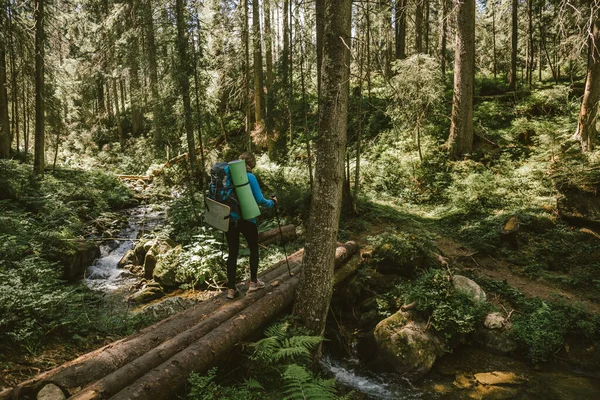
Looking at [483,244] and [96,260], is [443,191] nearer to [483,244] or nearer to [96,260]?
[483,244]

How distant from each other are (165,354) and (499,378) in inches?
198

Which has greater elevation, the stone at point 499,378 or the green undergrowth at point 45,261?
the green undergrowth at point 45,261

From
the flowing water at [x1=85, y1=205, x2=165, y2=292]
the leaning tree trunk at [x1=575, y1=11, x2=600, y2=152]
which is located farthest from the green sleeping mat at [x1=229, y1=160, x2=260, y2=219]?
the leaning tree trunk at [x1=575, y1=11, x2=600, y2=152]

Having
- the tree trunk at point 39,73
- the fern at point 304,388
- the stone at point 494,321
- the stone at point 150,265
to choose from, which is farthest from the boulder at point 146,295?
the tree trunk at point 39,73

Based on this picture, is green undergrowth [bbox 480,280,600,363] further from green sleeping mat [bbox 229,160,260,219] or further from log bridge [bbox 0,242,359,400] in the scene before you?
green sleeping mat [bbox 229,160,260,219]

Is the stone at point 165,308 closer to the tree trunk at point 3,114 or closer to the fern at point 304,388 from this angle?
the fern at point 304,388

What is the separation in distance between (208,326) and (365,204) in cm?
805

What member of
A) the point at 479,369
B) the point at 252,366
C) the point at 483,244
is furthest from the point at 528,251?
the point at 252,366

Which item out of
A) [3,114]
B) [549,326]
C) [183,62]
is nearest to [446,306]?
[549,326]

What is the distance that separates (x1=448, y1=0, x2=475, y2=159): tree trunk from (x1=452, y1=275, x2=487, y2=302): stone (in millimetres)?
8104

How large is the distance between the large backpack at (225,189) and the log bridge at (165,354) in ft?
5.01

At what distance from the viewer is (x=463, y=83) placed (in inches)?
523

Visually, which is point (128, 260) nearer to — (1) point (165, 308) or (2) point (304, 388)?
(1) point (165, 308)

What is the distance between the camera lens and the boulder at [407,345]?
5793mm
